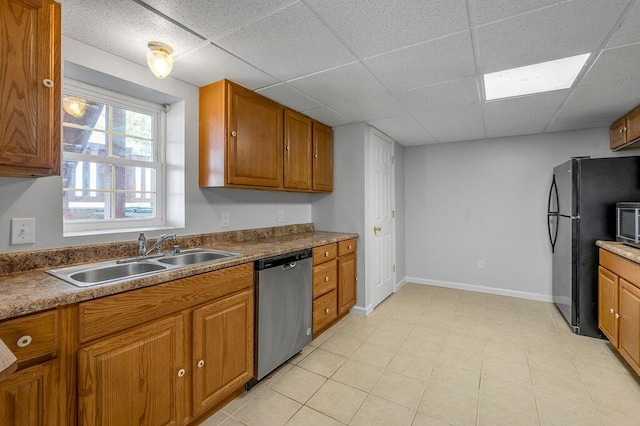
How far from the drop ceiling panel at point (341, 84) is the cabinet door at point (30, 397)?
2112mm

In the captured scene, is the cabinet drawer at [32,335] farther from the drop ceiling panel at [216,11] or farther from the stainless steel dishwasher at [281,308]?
the drop ceiling panel at [216,11]

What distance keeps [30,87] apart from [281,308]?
5.80ft

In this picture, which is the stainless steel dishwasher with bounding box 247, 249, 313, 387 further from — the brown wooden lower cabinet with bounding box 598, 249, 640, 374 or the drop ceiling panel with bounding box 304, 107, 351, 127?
the brown wooden lower cabinet with bounding box 598, 249, 640, 374

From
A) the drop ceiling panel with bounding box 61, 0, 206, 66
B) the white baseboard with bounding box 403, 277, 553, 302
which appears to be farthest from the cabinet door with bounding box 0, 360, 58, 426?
the white baseboard with bounding box 403, 277, 553, 302

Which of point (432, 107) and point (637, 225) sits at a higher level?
point (432, 107)

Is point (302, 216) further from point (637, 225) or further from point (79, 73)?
point (637, 225)

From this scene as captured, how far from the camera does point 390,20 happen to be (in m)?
1.48

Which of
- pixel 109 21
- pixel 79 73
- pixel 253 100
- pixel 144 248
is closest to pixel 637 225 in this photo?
pixel 253 100

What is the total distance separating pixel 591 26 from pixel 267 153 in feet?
7.13

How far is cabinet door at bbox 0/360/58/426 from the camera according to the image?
0.99 m

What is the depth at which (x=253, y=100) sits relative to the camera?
95.2 inches

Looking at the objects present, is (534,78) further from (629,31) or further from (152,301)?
(152,301)

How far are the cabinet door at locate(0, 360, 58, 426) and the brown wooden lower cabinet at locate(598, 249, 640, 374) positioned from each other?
3.18 m

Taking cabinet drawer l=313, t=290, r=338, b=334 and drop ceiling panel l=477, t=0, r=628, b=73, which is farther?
cabinet drawer l=313, t=290, r=338, b=334
